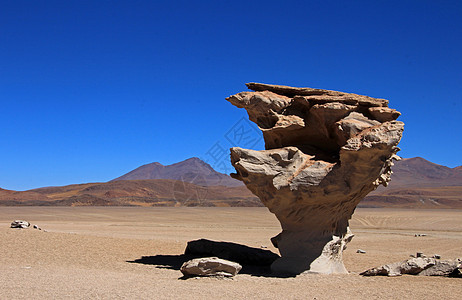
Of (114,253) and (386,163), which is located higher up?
(386,163)

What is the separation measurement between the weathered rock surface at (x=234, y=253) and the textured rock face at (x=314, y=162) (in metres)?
1.61

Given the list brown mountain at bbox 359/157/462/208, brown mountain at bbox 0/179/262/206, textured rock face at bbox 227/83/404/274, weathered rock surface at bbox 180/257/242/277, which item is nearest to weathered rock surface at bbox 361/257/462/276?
textured rock face at bbox 227/83/404/274

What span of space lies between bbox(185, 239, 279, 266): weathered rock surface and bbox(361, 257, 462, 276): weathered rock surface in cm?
345

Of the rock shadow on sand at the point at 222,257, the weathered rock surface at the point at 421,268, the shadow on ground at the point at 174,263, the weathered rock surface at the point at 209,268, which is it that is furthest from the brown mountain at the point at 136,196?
the weathered rock surface at the point at 209,268

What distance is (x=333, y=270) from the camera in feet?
39.2

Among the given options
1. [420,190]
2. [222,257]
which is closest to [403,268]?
[222,257]

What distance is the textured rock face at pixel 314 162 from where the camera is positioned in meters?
11.0

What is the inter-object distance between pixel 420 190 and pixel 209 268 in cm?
11461

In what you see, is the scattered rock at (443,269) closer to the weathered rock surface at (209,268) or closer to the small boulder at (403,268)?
the small boulder at (403,268)

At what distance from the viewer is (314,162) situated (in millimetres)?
11656

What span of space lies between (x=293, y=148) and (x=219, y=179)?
167 meters

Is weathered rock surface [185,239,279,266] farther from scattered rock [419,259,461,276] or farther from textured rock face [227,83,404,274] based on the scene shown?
scattered rock [419,259,461,276]

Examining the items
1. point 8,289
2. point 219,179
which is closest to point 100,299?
point 8,289

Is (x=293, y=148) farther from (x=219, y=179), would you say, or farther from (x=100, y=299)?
(x=219, y=179)
